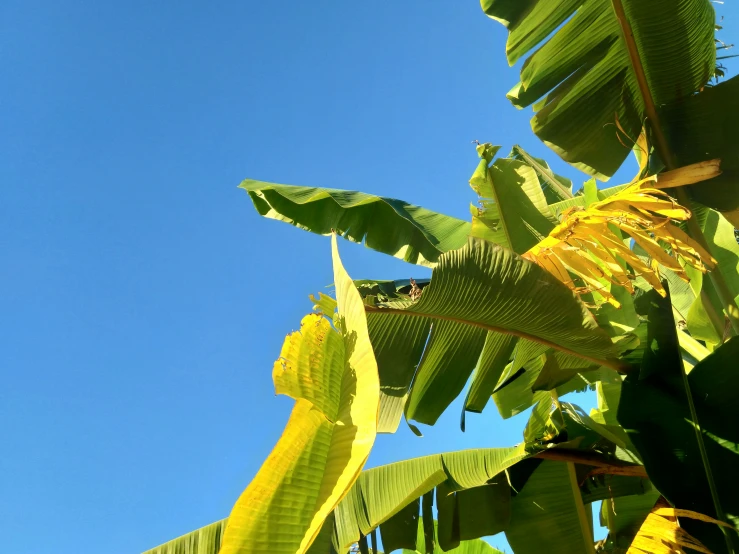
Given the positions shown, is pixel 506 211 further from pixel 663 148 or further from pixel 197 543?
pixel 197 543

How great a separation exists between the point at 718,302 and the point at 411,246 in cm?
155

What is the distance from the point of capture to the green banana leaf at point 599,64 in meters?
2.42

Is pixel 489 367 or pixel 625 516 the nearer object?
pixel 489 367

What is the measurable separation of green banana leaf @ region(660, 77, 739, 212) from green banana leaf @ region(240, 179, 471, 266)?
1091mm

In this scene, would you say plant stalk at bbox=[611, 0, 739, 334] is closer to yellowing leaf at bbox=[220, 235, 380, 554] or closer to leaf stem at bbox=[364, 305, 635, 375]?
leaf stem at bbox=[364, 305, 635, 375]

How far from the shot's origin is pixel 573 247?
1.71 metres

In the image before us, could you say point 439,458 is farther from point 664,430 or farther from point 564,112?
point 564,112

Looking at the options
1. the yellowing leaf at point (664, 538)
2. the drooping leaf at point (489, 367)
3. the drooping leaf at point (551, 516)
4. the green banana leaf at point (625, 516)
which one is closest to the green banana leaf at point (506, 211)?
the drooping leaf at point (489, 367)

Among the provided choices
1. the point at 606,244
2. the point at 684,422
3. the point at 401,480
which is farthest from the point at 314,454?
the point at 401,480

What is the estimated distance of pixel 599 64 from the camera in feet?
8.54

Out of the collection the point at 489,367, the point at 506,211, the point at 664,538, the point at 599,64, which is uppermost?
the point at 599,64

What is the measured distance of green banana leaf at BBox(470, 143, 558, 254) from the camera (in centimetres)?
234

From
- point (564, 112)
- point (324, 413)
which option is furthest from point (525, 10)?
point (324, 413)

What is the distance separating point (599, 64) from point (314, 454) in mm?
2374
